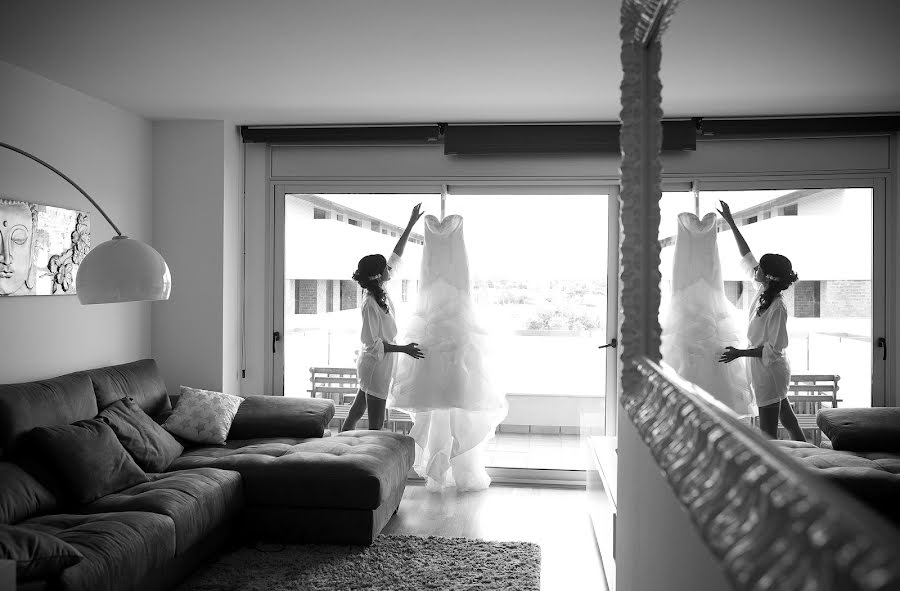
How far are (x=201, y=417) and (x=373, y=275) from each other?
56.9 inches

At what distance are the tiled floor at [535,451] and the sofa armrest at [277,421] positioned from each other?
4.46ft

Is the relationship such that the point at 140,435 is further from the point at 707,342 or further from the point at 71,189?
the point at 707,342

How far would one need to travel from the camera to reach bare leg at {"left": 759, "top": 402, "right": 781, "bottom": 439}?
0.46 m

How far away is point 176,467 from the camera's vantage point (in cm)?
392

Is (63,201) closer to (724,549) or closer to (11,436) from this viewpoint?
(11,436)

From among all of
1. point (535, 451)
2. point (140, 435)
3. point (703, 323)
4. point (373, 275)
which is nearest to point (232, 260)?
point (373, 275)

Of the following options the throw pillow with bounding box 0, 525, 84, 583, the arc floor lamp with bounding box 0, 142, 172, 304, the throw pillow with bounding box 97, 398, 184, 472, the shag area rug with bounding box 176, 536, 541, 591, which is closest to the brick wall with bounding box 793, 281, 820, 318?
the throw pillow with bounding box 0, 525, 84, 583

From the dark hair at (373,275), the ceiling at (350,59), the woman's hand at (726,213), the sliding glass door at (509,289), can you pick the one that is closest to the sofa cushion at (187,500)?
the dark hair at (373,275)

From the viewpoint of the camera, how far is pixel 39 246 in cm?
394

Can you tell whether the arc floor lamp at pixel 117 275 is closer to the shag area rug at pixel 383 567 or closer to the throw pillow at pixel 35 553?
the throw pillow at pixel 35 553

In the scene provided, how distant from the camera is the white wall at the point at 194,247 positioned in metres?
5.03

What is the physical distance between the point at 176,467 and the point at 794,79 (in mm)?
3898

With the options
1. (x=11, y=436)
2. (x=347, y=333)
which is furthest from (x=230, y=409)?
(x=11, y=436)

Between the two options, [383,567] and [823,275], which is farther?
[383,567]
